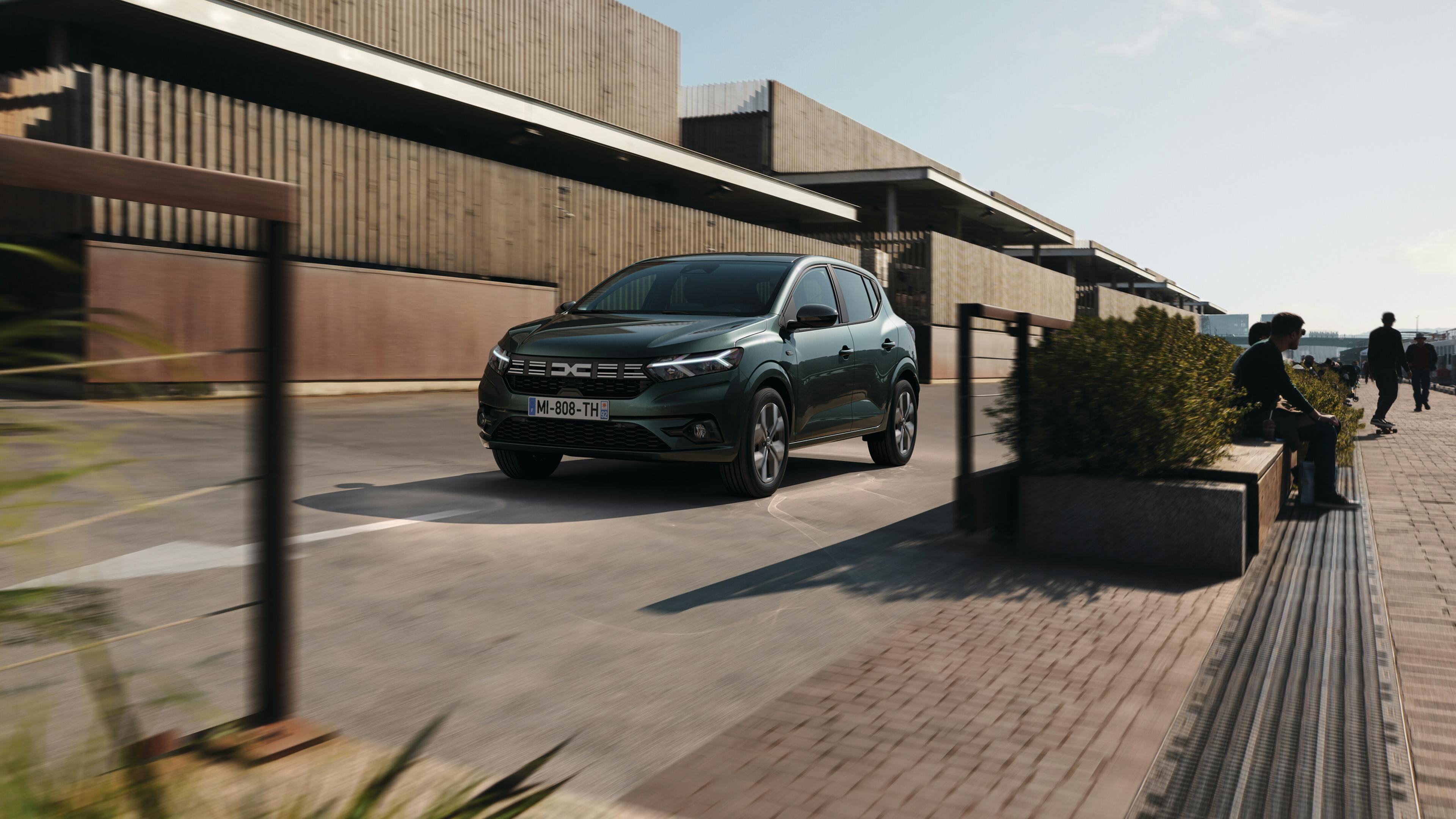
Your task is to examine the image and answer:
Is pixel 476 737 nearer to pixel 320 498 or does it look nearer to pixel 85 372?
pixel 85 372

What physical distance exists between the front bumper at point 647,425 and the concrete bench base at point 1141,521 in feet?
6.54

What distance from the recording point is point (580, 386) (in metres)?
7.48

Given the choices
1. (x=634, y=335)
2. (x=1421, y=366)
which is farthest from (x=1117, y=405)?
(x=1421, y=366)

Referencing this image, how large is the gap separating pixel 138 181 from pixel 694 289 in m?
6.59

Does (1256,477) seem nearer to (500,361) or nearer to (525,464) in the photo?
(500,361)

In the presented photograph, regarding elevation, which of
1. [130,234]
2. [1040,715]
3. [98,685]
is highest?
[130,234]

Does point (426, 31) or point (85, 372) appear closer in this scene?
point (85, 372)

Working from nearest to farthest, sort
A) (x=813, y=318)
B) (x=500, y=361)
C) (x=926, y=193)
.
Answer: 1. (x=500, y=361)
2. (x=813, y=318)
3. (x=926, y=193)

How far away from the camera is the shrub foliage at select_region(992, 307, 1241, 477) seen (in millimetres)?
6262

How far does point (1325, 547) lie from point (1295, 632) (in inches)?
99.9

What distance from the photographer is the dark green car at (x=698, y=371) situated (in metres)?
7.39

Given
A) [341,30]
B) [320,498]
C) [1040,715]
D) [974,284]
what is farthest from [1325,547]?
[974,284]

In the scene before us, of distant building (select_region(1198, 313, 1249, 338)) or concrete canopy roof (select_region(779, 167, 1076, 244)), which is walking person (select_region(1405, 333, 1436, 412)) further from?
distant building (select_region(1198, 313, 1249, 338))

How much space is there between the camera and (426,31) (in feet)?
78.0
